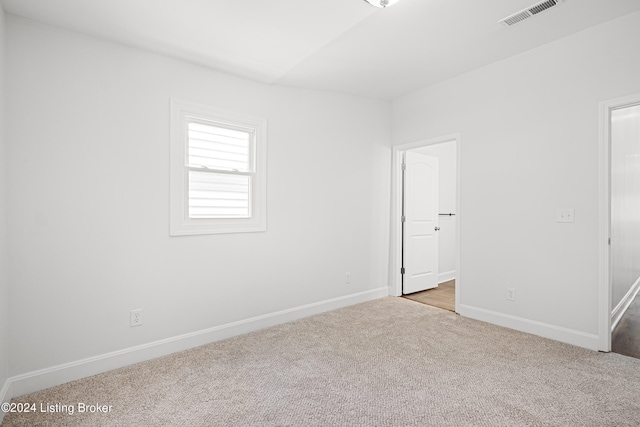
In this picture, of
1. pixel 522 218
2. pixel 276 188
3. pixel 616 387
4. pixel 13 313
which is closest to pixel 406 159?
pixel 522 218

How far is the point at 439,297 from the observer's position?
451cm

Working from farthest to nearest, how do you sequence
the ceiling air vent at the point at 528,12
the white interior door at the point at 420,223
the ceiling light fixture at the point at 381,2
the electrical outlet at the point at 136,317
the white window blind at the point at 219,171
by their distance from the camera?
the white interior door at the point at 420,223, the white window blind at the point at 219,171, the electrical outlet at the point at 136,317, the ceiling air vent at the point at 528,12, the ceiling light fixture at the point at 381,2

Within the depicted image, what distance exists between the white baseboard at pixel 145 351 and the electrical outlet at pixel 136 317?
0.19 meters

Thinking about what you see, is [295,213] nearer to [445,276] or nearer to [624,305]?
[445,276]

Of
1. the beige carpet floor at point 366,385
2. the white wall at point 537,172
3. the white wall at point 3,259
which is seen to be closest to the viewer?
the beige carpet floor at point 366,385

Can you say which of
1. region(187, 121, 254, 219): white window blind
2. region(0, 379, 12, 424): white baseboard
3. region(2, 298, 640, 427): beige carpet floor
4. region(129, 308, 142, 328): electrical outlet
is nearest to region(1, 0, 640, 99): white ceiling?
region(187, 121, 254, 219): white window blind

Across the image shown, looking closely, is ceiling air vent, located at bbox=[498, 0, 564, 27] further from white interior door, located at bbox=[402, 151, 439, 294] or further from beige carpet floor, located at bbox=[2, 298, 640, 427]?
beige carpet floor, located at bbox=[2, 298, 640, 427]

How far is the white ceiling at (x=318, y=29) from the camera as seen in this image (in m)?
2.21

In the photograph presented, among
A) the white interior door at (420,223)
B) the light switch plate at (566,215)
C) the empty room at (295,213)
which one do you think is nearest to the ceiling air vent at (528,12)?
the empty room at (295,213)

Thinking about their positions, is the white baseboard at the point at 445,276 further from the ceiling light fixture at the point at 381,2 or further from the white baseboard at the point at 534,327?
the ceiling light fixture at the point at 381,2

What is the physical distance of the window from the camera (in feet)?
9.41

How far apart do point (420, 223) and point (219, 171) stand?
298 centimetres

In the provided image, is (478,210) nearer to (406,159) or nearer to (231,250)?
(406,159)

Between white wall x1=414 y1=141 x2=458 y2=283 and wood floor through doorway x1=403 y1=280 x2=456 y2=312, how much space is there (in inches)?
18.1
